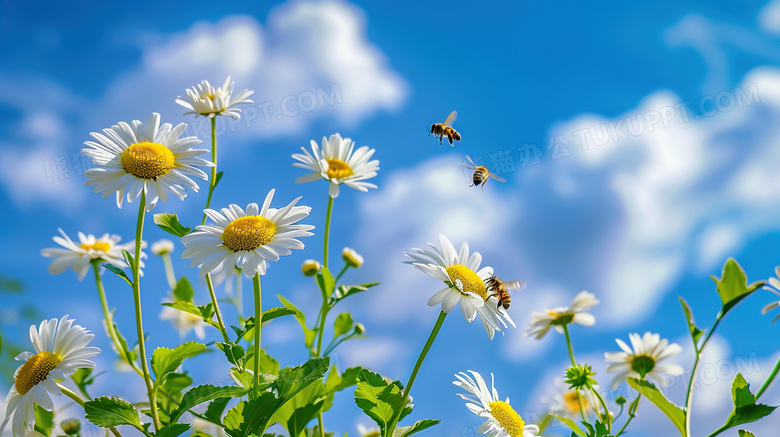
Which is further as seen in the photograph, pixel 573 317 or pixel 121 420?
pixel 573 317

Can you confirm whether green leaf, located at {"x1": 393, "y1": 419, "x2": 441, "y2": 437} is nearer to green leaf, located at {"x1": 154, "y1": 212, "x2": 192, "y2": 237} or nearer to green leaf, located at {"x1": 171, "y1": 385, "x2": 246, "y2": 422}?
green leaf, located at {"x1": 171, "y1": 385, "x2": 246, "y2": 422}

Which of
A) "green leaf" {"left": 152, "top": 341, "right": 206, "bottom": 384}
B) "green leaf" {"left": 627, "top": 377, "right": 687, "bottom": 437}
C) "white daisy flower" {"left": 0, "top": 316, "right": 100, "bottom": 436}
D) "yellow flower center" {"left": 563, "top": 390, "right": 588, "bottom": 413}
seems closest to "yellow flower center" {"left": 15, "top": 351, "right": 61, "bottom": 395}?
"white daisy flower" {"left": 0, "top": 316, "right": 100, "bottom": 436}

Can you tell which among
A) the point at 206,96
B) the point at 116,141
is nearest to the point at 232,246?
the point at 116,141

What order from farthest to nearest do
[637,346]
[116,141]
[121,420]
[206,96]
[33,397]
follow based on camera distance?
[637,346], [206,96], [116,141], [33,397], [121,420]

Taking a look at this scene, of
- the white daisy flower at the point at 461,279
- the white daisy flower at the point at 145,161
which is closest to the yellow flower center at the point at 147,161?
the white daisy flower at the point at 145,161

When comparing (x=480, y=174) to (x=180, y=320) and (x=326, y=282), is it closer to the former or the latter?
(x=326, y=282)

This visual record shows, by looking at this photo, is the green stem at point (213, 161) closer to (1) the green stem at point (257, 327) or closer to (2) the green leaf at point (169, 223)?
(2) the green leaf at point (169, 223)

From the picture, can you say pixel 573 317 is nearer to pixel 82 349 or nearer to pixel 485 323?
pixel 485 323
